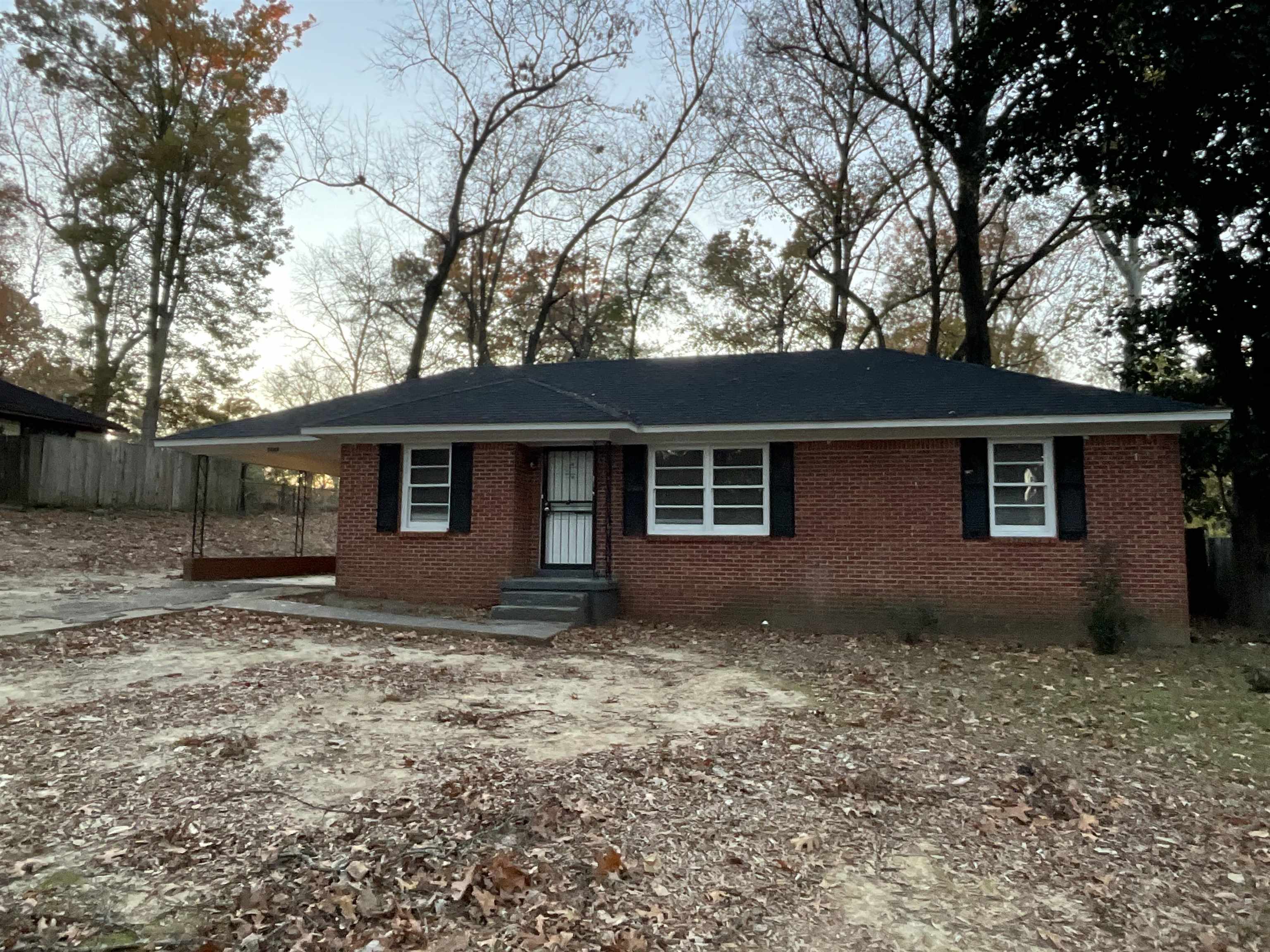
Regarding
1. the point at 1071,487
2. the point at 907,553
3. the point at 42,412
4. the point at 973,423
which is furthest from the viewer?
the point at 42,412

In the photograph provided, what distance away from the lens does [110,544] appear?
16469 millimetres

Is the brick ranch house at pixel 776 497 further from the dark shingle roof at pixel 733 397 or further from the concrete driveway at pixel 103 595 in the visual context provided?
the concrete driveway at pixel 103 595

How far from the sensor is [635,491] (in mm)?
11648

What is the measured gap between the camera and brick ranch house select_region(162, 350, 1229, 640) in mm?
10039

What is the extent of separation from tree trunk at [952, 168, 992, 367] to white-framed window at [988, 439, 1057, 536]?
8.42 m

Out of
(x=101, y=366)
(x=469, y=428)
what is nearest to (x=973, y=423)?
(x=469, y=428)

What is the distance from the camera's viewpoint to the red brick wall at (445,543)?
1142 cm

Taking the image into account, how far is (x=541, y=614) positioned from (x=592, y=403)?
3.14 meters

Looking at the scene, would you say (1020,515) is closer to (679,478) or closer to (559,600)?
(679,478)

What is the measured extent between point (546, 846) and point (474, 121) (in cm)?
2491

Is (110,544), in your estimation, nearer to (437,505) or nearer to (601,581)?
(437,505)

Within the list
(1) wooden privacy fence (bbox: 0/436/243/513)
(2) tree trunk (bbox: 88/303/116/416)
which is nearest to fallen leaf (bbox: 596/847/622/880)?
(1) wooden privacy fence (bbox: 0/436/243/513)

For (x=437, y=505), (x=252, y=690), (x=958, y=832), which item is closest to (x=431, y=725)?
(x=252, y=690)

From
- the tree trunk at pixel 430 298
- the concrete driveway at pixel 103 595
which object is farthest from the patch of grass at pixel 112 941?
the tree trunk at pixel 430 298
